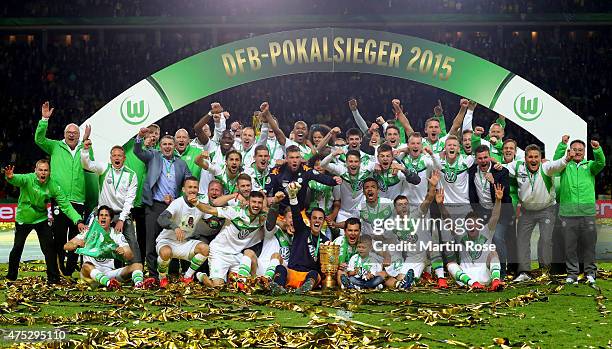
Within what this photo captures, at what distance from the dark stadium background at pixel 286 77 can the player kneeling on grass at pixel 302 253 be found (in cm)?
1504

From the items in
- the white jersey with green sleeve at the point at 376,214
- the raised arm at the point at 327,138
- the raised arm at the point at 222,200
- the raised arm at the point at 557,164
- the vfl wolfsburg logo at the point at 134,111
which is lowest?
the white jersey with green sleeve at the point at 376,214

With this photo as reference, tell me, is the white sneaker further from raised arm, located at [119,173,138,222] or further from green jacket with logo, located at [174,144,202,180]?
raised arm, located at [119,173,138,222]

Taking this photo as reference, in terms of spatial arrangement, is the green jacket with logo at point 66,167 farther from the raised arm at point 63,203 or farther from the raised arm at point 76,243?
the raised arm at point 76,243

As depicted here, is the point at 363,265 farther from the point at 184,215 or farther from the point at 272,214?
the point at 184,215

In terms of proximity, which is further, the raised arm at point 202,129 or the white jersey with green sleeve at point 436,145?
the raised arm at point 202,129

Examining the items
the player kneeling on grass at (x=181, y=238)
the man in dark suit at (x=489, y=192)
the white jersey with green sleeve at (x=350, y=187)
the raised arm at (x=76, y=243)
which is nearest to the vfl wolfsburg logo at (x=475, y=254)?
the man in dark suit at (x=489, y=192)

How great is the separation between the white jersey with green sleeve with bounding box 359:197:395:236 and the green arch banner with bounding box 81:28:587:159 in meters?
1.97

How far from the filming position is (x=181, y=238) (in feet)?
33.0

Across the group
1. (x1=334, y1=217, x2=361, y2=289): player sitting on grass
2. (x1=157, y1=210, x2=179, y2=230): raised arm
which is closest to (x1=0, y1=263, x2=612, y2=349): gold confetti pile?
(x1=334, y1=217, x2=361, y2=289): player sitting on grass

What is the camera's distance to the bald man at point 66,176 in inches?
413

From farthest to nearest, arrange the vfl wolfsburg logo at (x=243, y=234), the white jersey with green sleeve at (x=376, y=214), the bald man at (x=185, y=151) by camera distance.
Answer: the bald man at (x=185, y=151) < the white jersey with green sleeve at (x=376, y=214) < the vfl wolfsburg logo at (x=243, y=234)

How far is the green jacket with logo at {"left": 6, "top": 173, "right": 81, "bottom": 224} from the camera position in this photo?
1023 centimetres

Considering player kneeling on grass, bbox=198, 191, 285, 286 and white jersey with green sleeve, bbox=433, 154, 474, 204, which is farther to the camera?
white jersey with green sleeve, bbox=433, 154, 474, 204

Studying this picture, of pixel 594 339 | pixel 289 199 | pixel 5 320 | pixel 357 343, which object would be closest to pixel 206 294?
pixel 289 199
